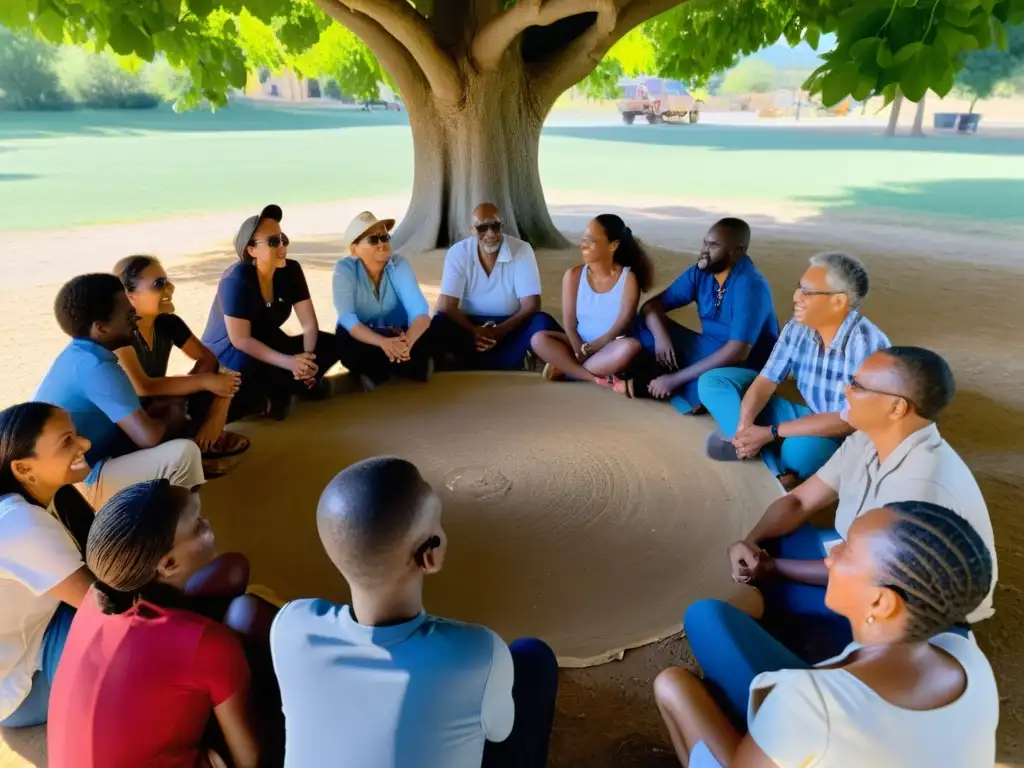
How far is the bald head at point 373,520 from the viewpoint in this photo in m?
1.43

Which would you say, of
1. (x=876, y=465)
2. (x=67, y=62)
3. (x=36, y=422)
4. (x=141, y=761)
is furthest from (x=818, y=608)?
(x=67, y=62)

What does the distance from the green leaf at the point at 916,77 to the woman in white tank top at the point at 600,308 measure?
4.80 ft

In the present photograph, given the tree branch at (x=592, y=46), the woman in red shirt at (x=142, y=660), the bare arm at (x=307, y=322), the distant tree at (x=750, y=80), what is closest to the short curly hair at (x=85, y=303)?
the woman in red shirt at (x=142, y=660)

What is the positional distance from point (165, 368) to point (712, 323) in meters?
2.70

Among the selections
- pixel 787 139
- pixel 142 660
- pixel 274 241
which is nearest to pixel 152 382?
pixel 274 241

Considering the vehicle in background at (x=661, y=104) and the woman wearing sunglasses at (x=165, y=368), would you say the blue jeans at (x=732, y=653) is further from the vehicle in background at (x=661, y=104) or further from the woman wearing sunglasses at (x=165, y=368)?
the vehicle in background at (x=661, y=104)

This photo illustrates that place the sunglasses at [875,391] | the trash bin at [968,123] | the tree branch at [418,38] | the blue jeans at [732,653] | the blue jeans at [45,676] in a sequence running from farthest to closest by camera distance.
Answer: the trash bin at [968,123], the tree branch at [418,38], the sunglasses at [875,391], the blue jeans at [45,676], the blue jeans at [732,653]

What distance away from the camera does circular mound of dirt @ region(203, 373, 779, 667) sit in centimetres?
262

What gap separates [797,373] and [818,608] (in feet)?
4.22

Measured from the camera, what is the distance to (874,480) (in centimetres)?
225

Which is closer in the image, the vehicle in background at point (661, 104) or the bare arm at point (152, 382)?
the bare arm at point (152, 382)

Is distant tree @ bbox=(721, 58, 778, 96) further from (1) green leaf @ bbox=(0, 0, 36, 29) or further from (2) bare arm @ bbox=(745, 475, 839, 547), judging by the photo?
(2) bare arm @ bbox=(745, 475, 839, 547)

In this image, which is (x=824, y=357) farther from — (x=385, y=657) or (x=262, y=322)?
(x=262, y=322)

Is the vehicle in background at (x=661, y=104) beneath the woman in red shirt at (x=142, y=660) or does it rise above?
above
